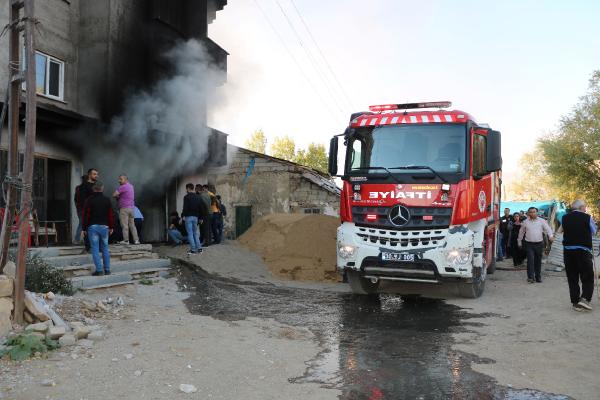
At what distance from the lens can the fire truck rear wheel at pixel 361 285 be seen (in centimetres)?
893

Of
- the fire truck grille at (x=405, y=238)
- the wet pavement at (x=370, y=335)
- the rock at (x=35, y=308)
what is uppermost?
the fire truck grille at (x=405, y=238)

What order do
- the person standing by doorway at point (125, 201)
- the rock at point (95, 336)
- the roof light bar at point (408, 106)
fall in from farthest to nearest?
the person standing by doorway at point (125, 201)
the roof light bar at point (408, 106)
the rock at point (95, 336)

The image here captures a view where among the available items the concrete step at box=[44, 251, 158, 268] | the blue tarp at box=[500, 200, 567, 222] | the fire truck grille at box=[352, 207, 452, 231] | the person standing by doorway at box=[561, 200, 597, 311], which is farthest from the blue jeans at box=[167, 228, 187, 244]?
the blue tarp at box=[500, 200, 567, 222]

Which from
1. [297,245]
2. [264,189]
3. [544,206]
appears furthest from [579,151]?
[297,245]

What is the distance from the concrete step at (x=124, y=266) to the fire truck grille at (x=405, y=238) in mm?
4515

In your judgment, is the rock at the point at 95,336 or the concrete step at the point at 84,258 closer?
the rock at the point at 95,336

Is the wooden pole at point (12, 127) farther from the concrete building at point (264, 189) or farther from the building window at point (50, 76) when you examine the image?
the concrete building at point (264, 189)

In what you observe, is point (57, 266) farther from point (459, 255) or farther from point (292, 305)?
point (459, 255)

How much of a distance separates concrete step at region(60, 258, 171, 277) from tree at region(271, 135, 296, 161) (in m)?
54.8

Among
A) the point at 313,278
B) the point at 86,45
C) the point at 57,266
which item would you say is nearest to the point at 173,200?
the point at 86,45

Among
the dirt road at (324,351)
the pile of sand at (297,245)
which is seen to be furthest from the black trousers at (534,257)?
the pile of sand at (297,245)

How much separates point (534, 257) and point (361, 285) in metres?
4.21

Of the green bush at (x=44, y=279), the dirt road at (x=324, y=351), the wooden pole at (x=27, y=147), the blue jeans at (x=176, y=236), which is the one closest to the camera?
the dirt road at (x=324, y=351)

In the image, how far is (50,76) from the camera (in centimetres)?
1184
